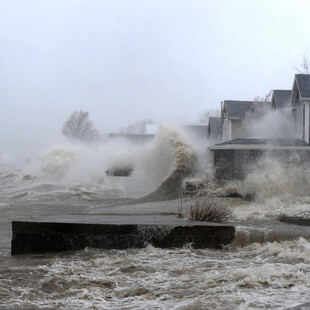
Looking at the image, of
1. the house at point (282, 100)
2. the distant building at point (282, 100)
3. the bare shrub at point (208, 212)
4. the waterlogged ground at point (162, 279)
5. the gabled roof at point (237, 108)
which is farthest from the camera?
the gabled roof at point (237, 108)

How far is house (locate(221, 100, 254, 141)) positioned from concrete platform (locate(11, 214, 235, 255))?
3203cm

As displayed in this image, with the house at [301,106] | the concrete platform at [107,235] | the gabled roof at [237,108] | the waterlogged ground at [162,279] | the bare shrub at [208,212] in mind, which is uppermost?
the gabled roof at [237,108]

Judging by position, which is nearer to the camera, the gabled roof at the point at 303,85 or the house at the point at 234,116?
the gabled roof at the point at 303,85

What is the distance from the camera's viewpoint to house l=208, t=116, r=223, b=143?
171 feet

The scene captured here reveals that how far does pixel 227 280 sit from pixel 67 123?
84.5m

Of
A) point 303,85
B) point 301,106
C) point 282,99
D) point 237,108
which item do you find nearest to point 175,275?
point 303,85

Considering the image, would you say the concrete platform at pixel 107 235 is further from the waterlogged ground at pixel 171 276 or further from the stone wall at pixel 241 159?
the stone wall at pixel 241 159

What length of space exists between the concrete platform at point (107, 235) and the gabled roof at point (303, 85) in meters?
18.3

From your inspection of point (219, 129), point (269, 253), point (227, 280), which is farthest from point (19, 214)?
point (219, 129)

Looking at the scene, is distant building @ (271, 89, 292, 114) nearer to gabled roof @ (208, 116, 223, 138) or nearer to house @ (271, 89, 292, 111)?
house @ (271, 89, 292, 111)

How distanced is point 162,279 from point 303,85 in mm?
22048

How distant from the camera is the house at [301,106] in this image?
2736cm

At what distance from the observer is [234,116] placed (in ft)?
146

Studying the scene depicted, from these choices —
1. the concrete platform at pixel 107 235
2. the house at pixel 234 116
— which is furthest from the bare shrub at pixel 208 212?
the house at pixel 234 116
